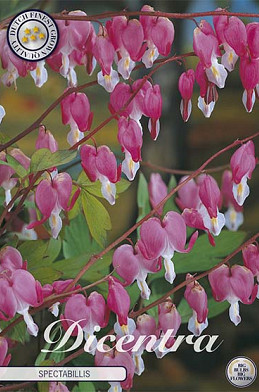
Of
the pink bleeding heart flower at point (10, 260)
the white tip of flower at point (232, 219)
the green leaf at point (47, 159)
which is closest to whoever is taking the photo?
the green leaf at point (47, 159)

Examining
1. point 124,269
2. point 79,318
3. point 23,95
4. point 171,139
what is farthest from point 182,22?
point 79,318

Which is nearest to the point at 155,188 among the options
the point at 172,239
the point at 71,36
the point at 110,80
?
the point at 172,239

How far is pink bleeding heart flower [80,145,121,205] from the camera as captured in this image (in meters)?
1.65

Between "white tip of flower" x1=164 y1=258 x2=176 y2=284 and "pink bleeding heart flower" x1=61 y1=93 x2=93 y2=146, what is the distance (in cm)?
32

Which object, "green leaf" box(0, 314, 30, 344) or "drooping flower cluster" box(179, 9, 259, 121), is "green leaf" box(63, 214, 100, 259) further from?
"drooping flower cluster" box(179, 9, 259, 121)

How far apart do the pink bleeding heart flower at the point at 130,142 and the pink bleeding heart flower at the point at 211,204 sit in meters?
0.16

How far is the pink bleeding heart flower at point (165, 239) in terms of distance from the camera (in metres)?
1.63

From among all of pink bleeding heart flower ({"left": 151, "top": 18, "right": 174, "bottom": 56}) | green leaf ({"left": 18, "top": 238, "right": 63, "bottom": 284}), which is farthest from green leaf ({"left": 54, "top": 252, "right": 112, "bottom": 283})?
pink bleeding heart flower ({"left": 151, "top": 18, "right": 174, "bottom": 56})

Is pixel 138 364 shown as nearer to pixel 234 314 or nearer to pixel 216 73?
pixel 234 314

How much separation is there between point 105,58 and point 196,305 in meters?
0.56

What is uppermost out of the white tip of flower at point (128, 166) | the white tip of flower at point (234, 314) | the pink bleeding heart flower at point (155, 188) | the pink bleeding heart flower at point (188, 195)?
the white tip of flower at point (128, 166)

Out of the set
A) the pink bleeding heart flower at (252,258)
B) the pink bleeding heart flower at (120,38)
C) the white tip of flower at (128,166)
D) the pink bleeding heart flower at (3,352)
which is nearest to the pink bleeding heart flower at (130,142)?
the white tip of flower at (128,166)

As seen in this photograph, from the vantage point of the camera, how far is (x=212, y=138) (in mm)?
1728

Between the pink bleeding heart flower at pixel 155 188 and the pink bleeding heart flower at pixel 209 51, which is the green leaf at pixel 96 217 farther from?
the pink bleeding heart flower at pixel 209 51
